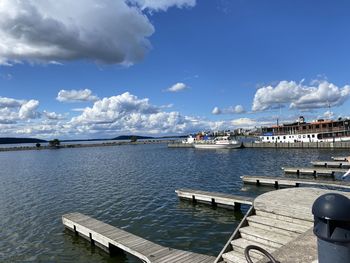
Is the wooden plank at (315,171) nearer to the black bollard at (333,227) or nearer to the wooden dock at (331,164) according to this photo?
the wooden dock at (331,164)

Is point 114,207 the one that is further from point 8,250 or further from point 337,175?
point 337,175

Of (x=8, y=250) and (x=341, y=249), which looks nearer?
(x=341, y=249)

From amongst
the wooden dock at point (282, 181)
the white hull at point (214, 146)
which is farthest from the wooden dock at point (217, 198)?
the white hull at point (214, 146)

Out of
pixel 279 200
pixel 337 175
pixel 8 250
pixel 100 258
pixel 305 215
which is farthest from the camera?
pixel 337 175

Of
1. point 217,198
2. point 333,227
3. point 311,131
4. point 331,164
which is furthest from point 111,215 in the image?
point 311,131

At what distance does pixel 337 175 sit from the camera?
35.3m

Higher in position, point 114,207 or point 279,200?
point 279,200

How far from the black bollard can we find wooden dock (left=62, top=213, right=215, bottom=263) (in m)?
8.69

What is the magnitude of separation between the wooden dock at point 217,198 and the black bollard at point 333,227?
16629 millimetres

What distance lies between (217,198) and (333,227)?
19028 millimetres

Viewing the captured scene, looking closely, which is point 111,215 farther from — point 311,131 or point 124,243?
point 311,131

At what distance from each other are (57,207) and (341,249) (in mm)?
25580

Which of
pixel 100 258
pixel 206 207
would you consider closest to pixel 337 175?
pixel 206 207

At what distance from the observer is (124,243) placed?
13961 mm
